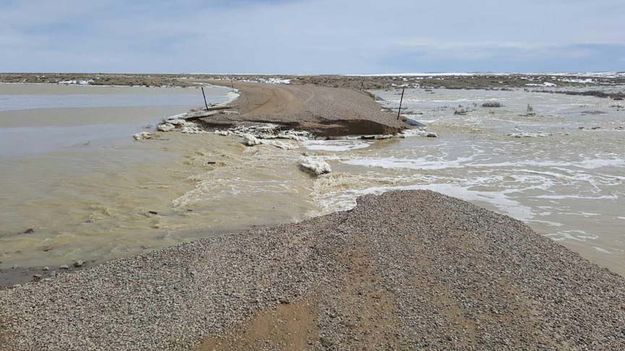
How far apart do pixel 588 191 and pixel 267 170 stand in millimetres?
7564

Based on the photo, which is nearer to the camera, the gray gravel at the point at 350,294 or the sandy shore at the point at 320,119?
the gray gravel at the point at 350,294

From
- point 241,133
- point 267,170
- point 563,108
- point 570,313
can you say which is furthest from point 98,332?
point 563,108

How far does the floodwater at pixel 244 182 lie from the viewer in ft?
25.8

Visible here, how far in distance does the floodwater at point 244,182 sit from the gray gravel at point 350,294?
143cm

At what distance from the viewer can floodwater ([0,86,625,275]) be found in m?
7.88

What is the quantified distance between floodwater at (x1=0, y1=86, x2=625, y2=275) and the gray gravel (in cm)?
143

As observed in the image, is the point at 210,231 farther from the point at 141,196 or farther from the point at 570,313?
the point at 570,313

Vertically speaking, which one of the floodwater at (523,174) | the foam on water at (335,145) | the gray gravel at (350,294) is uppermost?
the gray gravel at (350,294)

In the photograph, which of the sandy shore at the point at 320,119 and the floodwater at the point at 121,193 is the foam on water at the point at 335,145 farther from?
the floodwater at the point at 121,193

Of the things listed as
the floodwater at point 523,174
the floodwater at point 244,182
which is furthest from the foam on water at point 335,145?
the floodwater at point 523,174

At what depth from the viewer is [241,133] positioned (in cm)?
1923

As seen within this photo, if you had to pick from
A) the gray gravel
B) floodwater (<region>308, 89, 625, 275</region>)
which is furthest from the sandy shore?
the gray gravel

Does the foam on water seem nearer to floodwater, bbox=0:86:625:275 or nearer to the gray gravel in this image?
floodwater, bbox=0:86:625:275

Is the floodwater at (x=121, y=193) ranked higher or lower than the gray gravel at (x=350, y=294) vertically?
lower
